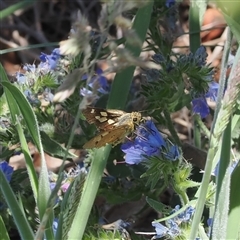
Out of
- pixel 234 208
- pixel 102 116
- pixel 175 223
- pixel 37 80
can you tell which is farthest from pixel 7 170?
pixel 234 208

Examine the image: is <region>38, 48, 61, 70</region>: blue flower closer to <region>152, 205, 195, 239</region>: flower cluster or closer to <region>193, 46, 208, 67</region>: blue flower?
<region>193, 46, 208, 67</region>: blue flower

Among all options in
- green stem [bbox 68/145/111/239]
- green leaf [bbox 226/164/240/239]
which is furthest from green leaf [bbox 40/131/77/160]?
green leaf [bbox 226/164/240/239]

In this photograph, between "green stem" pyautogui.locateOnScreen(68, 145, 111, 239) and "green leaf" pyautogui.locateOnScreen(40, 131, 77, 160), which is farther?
"green leaf" pyautogui.locateOnScreen(40, 131, 77, 160)

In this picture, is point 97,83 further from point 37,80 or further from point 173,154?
point 37,80

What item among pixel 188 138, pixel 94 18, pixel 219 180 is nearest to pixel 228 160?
pixel 219 180

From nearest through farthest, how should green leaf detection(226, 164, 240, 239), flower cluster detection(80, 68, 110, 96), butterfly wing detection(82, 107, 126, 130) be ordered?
flower cluster detection(80, 68, 110, 96) < green leaf detection(226, 164, 240, 239) < butterfly wing detection(82, 107, 126, 130)

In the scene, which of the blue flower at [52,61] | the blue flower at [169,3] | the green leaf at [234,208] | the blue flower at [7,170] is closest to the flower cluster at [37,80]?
the blue flower at [52,61]

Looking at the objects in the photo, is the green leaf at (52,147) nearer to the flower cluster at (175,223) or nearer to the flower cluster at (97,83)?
the flower cluster at (97,83)
